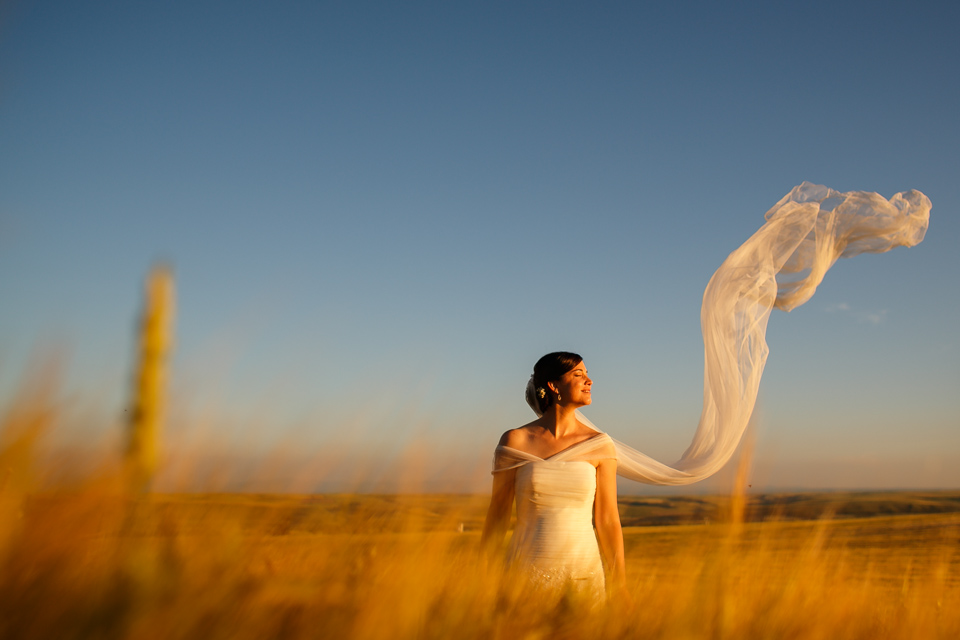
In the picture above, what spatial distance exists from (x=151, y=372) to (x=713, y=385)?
6.11 metres

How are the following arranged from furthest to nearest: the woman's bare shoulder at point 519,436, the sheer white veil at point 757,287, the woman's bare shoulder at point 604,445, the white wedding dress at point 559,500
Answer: the sheer white veil at point 757,287 < the woman's bare shoulder at point 519,436 < the woman's bare shoulder at point 604,445 < the white wedding dress at point 559,500

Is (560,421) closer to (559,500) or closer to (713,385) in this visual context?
(559,500)

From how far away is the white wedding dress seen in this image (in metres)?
5.22

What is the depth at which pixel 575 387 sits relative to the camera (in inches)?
229

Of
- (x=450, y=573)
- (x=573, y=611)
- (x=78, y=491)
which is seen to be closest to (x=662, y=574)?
(x=573, y=611)

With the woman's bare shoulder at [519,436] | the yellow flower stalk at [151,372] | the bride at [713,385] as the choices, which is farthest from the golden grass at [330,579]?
the woman's bare shoulder at [519,436]

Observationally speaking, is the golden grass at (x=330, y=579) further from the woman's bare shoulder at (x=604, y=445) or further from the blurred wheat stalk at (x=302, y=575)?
the woman's bare shoulder at (x=604, y=445)

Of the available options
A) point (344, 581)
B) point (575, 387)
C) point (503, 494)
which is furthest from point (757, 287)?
point (344, 581)

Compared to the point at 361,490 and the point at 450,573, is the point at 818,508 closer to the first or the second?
the point at 450,573

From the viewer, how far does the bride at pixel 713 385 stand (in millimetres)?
5504

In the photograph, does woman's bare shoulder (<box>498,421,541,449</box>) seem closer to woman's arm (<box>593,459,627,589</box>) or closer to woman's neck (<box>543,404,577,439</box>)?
woman's neck (<box>543,404,577,439</box>)

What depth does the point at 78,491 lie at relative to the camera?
145 cm

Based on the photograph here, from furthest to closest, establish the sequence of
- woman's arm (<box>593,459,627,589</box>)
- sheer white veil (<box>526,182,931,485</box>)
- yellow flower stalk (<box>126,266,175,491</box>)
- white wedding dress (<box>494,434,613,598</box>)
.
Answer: sheer white veil (<box>526,182,931,485</box>) → woman's arm (<box>593,459,627,589</box>) → white wedding dress (<box>494,434,613,598</box>) → yellow flower stalk (<box>126,266,175,491</box>)

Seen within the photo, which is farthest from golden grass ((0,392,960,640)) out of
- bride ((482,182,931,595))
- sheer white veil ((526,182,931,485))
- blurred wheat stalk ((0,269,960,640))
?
sheer white veil ((526,182,931,485))
